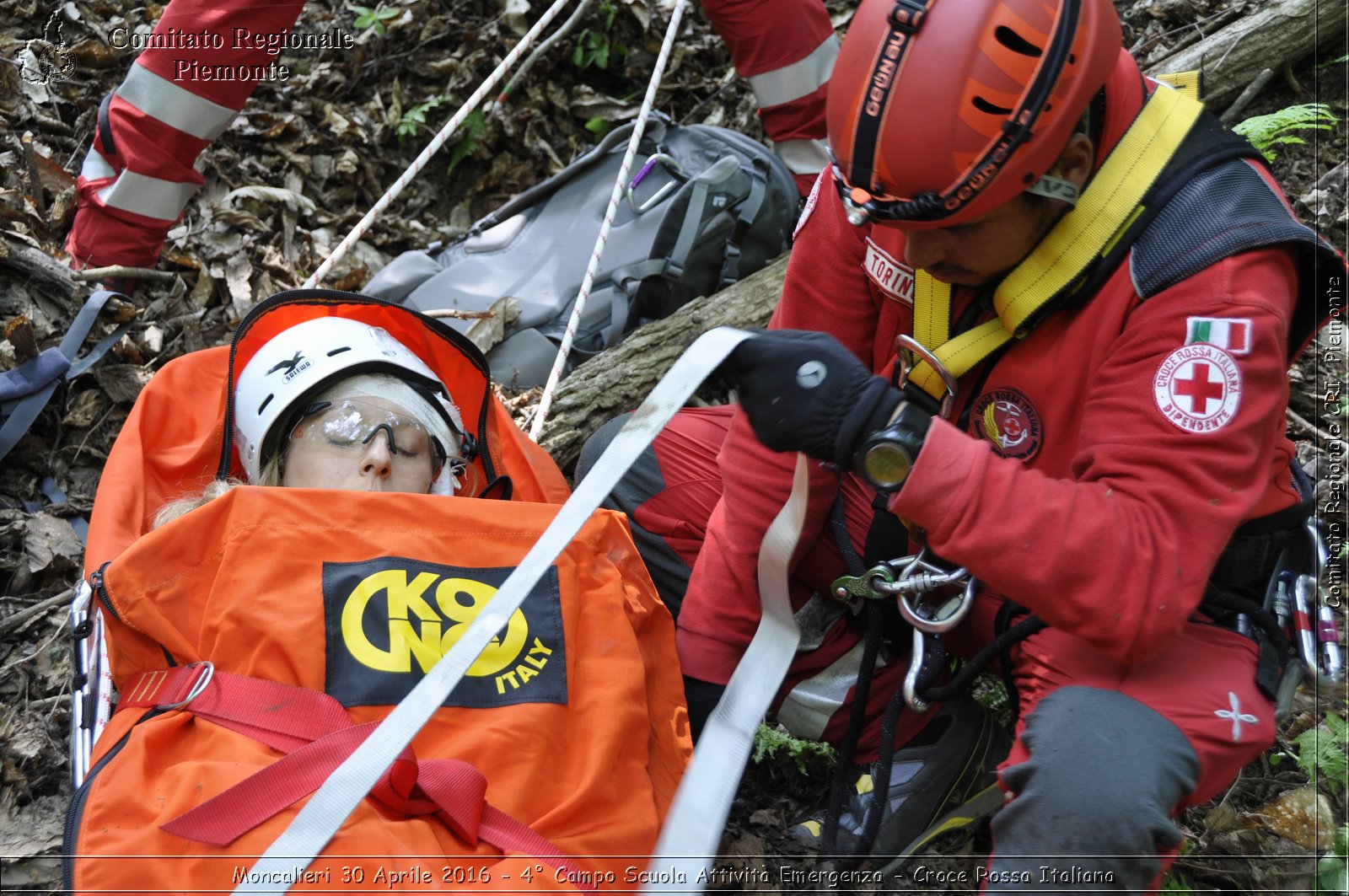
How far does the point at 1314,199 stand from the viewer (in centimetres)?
455

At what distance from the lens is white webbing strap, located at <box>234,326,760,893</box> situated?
201 centimetres

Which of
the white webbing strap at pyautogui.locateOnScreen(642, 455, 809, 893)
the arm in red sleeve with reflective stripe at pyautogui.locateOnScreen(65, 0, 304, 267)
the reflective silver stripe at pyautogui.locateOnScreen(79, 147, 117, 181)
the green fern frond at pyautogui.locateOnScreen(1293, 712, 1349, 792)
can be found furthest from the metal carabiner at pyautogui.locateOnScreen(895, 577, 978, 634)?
the reflective silver stripe at pyautogui.locateOnScreen(79, 147, 117, 181)

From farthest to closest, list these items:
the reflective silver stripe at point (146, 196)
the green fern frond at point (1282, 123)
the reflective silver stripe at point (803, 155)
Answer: the reflective silver stripe at point (803, 155)
the reflective silver stripe at point (146, 196)
the green fern frond at point (1282, 123)

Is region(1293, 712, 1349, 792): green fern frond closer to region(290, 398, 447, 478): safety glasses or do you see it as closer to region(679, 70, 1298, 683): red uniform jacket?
region(679, 70, 1298, 683): red uniform jacket

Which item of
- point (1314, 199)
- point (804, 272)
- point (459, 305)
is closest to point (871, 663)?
point (804, 272)

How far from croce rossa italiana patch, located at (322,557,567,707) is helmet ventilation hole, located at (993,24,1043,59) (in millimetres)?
1661

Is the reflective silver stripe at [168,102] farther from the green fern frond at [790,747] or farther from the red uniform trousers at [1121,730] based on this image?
the red uniform trousers at [1121,730]

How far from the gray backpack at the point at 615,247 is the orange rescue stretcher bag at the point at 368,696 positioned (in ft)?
6.27

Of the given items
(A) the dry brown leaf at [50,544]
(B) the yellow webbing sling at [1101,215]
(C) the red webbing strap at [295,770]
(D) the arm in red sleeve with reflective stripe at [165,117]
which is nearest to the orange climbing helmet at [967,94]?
(B) the yellow webbing sling at [1101,215]

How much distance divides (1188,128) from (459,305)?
329 centimetres

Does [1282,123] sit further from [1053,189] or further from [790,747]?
[790,747]

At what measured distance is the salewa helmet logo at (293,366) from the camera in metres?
3.19

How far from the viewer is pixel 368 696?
247 cm

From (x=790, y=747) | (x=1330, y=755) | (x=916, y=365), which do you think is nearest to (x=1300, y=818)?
(x=1330, y=755)
